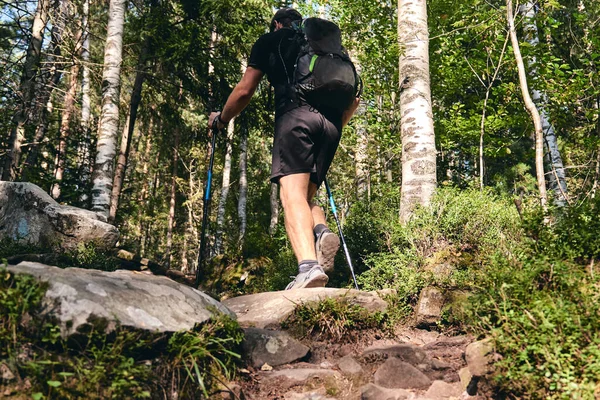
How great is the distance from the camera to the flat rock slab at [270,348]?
3.11m

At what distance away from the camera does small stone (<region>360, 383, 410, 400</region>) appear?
8.75ft

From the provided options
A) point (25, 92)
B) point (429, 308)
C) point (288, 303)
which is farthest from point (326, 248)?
point (25, 92)

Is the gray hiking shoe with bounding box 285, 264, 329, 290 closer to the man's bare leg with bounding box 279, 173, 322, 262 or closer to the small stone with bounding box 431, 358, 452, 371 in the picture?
the man's bare leg with bounding box 279, 173, 322, 262

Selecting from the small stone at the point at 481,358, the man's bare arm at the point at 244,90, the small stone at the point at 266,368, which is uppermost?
the man's bare arm at the point at 244,90

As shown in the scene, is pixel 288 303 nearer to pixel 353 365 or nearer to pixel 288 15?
pixel 353 365

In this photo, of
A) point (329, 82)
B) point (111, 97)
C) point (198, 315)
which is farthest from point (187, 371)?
point (111, 97)

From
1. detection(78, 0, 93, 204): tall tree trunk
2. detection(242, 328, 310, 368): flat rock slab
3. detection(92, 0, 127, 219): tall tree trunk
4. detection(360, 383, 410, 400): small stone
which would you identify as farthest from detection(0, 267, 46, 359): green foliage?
detection(78, 0, 93, 204): tall tree trunk

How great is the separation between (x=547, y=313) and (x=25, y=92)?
1087cm

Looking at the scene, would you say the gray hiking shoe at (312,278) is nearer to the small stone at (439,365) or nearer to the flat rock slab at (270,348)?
the flat rock slab at (270,348)

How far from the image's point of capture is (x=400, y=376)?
292 cm

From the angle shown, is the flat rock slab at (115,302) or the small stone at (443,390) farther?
the small stone at (443,390)

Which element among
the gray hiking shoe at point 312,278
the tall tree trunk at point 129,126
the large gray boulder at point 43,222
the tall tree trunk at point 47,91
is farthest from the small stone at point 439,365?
the tall tree trunk at point 129,126

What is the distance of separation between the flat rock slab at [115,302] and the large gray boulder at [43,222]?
5412 millimetres

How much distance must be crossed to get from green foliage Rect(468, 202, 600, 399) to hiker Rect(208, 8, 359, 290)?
1602mm
